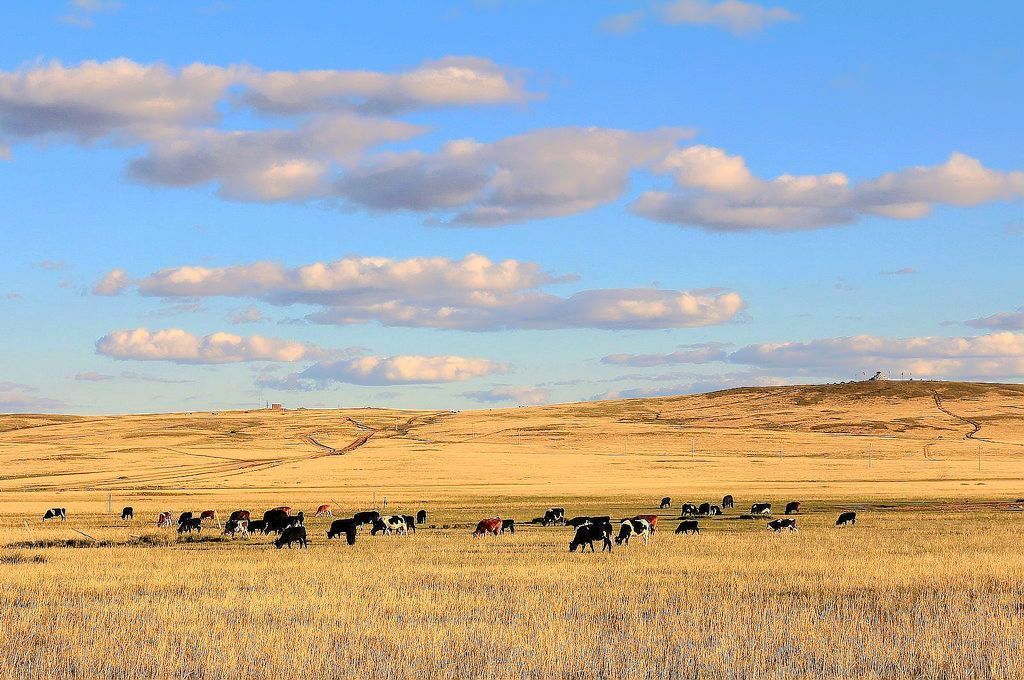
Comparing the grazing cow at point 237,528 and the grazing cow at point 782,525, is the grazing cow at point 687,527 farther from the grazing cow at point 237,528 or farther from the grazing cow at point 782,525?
the grazing cow at point 237,528

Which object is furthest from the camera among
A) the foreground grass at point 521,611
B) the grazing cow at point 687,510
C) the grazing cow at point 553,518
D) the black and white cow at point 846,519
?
the grazing cow at point 687,510

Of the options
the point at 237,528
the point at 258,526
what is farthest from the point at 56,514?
the point at 258,526

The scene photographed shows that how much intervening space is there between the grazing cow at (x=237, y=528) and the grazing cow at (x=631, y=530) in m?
13.6

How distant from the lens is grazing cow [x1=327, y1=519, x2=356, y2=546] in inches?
1286

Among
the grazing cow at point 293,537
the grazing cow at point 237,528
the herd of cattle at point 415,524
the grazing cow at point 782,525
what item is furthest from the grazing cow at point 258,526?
the grazing cow at point 782,525

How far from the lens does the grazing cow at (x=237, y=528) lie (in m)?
37.3

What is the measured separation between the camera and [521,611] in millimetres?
18297

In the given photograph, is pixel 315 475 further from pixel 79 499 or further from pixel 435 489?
pixel 79 499

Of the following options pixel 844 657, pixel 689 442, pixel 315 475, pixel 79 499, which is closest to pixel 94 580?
pixel 844 657

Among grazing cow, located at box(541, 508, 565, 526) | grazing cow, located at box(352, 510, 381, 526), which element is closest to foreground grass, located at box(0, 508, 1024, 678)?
grazing cow, located at box(352, 510, 381, 526)

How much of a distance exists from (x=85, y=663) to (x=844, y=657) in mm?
10317

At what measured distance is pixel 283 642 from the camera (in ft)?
51.1

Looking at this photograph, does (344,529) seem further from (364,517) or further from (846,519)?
(846,519)

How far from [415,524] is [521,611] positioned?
23.2m
